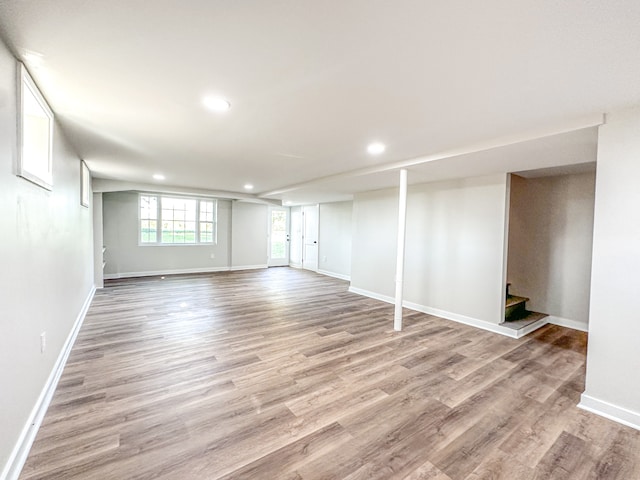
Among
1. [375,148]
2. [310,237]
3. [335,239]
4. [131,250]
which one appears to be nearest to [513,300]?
[375,148]

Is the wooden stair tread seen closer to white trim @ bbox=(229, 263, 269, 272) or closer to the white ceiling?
the white ceiling

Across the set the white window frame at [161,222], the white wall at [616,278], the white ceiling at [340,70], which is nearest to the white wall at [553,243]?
the white ceiling at [340,70]

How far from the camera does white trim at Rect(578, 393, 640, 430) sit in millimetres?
2008

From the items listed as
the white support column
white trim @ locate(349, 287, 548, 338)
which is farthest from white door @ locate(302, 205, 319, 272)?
the white support column

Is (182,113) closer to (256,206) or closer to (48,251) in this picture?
(48,251)

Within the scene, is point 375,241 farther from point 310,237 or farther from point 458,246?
point 310,237

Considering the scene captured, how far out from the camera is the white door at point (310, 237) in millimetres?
8758

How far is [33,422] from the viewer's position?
177 cm

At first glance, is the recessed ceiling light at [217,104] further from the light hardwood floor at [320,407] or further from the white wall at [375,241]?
the white wall at [375,241]

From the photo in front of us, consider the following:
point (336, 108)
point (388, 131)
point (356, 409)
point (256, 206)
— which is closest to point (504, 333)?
point (356, 409)

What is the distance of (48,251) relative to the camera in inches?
86.3

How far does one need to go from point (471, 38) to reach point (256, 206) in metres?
8.13

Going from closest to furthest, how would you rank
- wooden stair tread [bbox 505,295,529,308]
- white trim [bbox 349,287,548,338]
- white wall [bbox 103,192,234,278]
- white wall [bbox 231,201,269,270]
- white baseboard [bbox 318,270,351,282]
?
white trim [bbox 349,287,548,338] < wooden stair tread [bbox 505,295,529,308] < white wall [bbox 103,192,234,278] < white baseboard [bbox 318,270,351,282] < white wall [bbox 231,201,269,270]

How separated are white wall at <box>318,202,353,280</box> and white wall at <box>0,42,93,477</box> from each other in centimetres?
592
